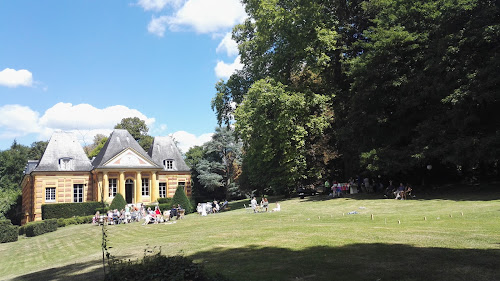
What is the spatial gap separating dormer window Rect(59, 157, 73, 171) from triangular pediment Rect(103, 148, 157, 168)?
5012mm

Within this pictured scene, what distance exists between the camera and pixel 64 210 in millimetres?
40125

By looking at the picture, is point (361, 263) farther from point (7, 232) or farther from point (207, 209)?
point (7, 232)

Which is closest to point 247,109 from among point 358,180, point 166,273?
point 358,180

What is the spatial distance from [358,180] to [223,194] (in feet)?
98.3

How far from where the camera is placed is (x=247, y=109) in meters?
30.9

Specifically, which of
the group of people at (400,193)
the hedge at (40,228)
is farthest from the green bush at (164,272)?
the hedge at (40,228)

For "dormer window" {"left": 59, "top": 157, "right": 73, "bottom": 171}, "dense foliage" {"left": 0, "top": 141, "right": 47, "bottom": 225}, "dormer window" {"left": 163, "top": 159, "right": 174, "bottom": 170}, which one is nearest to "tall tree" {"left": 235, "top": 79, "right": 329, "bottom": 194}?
"dormer window" {"left": 163, "top": 159, "right": 174, "bottom": 170}

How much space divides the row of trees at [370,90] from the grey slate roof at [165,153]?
17.1m

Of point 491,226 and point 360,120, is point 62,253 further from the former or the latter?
point 360,120

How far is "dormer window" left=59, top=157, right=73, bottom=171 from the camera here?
44597 millimetres

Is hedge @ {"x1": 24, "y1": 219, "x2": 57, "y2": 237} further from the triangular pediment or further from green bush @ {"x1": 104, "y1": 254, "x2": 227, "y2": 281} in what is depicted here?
green bush @ {"x1": 104, "y1": 254, "x2": 227, "y2": 281}

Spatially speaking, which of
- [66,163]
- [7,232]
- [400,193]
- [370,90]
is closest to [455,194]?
[400,193]

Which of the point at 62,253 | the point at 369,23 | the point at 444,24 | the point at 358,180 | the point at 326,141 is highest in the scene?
the point at 369,23

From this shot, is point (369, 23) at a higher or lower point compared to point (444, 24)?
higher
